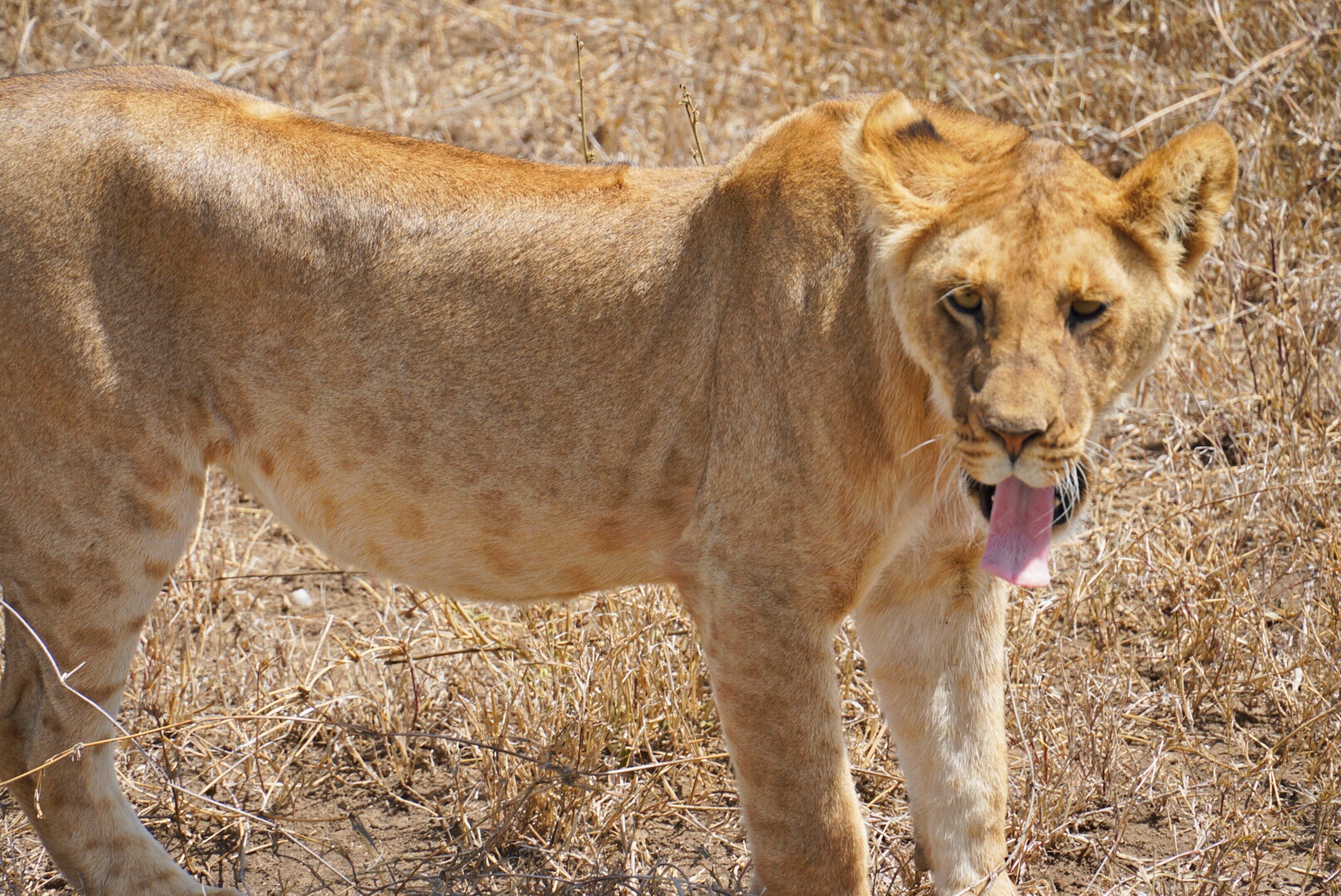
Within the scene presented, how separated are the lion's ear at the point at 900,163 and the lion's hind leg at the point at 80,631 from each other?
1.41m

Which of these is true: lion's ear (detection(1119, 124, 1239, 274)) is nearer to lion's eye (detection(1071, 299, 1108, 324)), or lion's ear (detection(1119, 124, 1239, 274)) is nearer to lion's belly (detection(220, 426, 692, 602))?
lion's eye (detection(1071, 299, 1108, 324))

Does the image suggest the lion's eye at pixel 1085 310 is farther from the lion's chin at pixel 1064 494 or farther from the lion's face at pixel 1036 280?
the lion's chin at pixel 1064 494

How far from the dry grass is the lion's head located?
1100 mm

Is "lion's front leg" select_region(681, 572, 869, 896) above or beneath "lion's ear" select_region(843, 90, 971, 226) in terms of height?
beneath

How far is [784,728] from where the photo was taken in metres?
2.48

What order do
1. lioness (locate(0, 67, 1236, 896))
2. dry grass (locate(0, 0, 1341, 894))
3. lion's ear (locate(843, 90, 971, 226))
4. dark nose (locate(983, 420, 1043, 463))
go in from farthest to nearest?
dry grass (locate(0, 0, 1341, 894)), lioness (locate(0, 67, 1236, 896)), lion's ear (locate(843, 90, 971, 226)), dark nose (locate(983, 420, 1043, 463))

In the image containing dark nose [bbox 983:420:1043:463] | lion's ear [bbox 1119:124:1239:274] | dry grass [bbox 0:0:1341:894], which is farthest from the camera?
dry grass [bbox 0:0:1341:894]

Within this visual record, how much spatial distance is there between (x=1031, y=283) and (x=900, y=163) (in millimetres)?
346

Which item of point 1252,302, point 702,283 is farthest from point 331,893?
point 1252,302

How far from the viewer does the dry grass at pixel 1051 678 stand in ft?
10.2

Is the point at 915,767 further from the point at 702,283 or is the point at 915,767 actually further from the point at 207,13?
the point at 207,13

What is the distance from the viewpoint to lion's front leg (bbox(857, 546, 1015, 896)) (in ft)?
9.16

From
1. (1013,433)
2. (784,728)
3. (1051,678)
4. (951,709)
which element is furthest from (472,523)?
(1051,678)

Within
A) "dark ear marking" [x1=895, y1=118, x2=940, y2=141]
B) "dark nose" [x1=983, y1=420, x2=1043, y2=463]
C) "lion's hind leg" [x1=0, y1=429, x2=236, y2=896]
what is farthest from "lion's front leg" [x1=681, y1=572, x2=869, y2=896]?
"lion's hind leg" [x1=0, y1=429, x2=236, y2=896]
